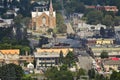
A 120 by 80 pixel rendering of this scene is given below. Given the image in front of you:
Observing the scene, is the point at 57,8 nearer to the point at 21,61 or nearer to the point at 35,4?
the point at 35,4

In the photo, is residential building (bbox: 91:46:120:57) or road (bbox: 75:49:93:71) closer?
road (bbox: 75:49:93:71)

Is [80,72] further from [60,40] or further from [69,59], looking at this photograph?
[60,40]

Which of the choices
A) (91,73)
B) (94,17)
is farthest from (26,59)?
(94,17)

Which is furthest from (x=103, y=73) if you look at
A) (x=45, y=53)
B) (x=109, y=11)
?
(x=109, y=11)

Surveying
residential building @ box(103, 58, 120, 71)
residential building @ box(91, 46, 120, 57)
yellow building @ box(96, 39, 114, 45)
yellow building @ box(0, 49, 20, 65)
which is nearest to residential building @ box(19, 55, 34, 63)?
yellow building @ box(0, 49, 20, 65)

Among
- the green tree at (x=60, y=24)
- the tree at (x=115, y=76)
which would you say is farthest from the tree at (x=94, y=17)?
the tree at (x=115, y=76)

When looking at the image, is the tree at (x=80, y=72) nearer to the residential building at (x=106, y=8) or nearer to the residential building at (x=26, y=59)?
the residential building at (x=26, y=59)

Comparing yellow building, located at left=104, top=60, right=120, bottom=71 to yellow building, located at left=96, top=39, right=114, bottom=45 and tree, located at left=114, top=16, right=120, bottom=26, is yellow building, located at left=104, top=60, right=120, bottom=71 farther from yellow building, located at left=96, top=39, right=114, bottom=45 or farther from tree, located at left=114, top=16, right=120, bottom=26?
tree, located at left=114, top=16, right=120, bottom=26
